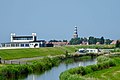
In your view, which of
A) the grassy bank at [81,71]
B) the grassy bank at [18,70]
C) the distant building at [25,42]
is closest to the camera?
the grassy bank at [81,71]

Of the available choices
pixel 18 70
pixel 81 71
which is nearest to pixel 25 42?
pixel 18 70

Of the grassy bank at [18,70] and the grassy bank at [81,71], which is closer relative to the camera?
the grassy bank at [81,71]

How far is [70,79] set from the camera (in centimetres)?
4162

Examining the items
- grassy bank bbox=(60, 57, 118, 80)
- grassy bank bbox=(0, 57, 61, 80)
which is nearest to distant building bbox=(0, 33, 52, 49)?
grassy bank bbox=(0, 57, 61, 80)

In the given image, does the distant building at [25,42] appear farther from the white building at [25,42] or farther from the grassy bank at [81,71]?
the grassy bank at [81,71]

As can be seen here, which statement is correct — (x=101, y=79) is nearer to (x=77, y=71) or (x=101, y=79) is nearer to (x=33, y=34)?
(x=77, y=71)

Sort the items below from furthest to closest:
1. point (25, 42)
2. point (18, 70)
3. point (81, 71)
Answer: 1. point (25, 42)
2. point (18, 70)
3. point (81, 71)

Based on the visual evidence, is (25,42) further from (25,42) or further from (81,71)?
(81,71)

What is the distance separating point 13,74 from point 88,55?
257 feet

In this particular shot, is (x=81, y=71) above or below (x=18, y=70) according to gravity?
below

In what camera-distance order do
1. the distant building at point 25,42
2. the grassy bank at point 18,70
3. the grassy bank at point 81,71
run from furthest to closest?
the distant building at point 25,42
the grassy bank at point 18,70
the grassy bank at point 81,71

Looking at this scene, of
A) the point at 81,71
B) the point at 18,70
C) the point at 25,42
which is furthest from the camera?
the point at 25,42

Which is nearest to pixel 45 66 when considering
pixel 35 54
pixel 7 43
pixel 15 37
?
pixel 35 54

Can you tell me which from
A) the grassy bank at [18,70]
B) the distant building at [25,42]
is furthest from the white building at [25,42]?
the grassy bank at [18,70]
